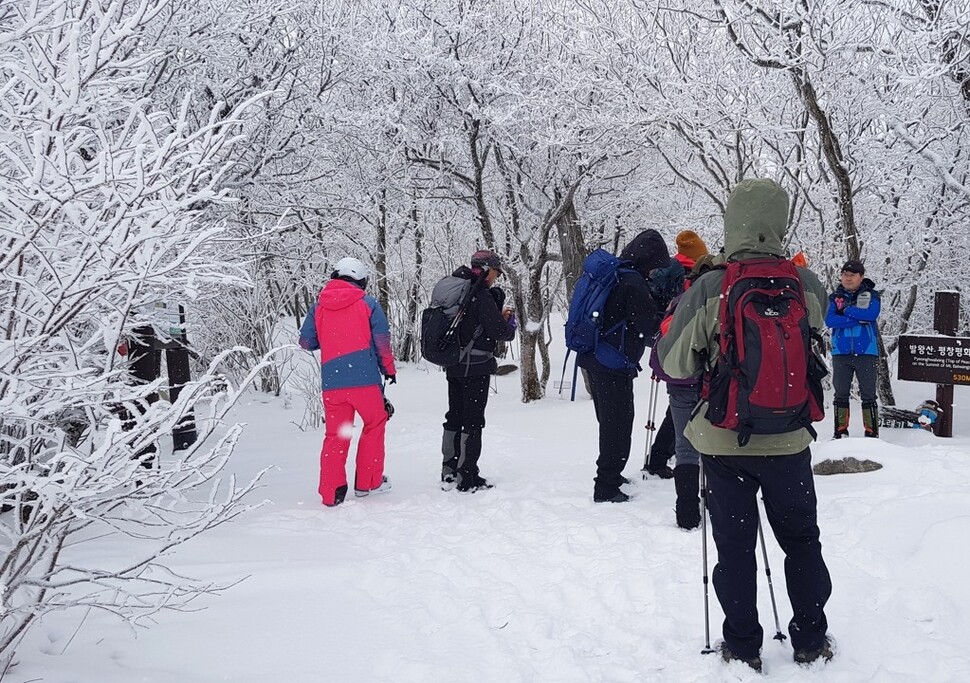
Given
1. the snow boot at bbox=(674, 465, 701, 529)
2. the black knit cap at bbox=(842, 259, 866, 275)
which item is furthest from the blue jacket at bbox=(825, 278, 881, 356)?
the snow boot at bbox=(674, 465, 701, 529)

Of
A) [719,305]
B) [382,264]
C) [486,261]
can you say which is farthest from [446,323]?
[382,264]

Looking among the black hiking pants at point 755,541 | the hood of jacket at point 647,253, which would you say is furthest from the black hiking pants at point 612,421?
the black hiking pants at point 755,541

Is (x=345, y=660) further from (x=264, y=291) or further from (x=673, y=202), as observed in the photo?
(x=673, y=202)

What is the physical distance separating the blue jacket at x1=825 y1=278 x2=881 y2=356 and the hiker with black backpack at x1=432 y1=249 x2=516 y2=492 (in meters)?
3.92

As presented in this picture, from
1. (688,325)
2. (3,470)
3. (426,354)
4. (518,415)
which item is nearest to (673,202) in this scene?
(518,415)

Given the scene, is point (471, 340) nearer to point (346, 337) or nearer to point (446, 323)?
point (446, 323)

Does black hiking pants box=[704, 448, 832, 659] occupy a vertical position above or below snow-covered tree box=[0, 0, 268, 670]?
below

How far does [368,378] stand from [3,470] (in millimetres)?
3461

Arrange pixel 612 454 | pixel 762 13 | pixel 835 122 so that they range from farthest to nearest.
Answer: pixel 835 122 → pixel 762 13 → pixel 612 454

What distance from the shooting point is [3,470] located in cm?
206

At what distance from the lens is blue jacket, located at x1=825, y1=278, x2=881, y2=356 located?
7.43 m

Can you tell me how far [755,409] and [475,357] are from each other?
337cm

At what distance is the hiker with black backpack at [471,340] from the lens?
5.71 meters

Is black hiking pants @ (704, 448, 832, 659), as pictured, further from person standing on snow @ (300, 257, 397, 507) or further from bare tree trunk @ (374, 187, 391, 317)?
bare tree trunk @ (374, 187, 391, 317)
